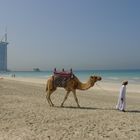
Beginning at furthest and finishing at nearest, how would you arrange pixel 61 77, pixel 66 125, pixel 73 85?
pixel 73 85 < pixel 61 77 < pixel 66 125

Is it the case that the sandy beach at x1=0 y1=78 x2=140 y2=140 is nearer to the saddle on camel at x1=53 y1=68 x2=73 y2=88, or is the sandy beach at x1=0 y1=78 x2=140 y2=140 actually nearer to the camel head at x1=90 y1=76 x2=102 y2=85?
the saddle on camel at x1=53 y1=68 x2=73 y2=88

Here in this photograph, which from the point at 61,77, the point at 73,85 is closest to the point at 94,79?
the point at 73,85

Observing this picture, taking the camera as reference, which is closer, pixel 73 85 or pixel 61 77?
pixel 61 77

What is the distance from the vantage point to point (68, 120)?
12.5 m

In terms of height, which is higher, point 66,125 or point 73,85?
point 73,85

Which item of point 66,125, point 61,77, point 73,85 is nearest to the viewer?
point 66,125

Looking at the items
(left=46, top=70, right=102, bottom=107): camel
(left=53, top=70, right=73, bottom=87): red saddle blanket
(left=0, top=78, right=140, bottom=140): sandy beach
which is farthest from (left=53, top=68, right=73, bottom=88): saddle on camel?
(left=0, top=78, right=140, bottom=140): sandy beach

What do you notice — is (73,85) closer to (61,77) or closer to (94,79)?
(61,77)

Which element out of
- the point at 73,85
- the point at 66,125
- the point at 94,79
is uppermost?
the point at 94,79

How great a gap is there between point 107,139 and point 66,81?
7.47 m

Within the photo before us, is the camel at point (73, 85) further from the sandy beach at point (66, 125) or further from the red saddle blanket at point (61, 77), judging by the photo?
the sandy beach at point (66, 125)

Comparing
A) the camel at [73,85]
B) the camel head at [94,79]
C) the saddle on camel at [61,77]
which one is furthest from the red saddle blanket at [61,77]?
the camel head at [94,79]

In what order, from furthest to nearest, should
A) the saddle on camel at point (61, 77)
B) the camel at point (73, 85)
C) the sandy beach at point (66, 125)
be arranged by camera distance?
the camel at point (73, 85) < the saddle on camel at point (61, 77) < the sandy beach at point (66, 125)

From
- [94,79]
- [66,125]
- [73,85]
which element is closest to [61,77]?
[73,85]
